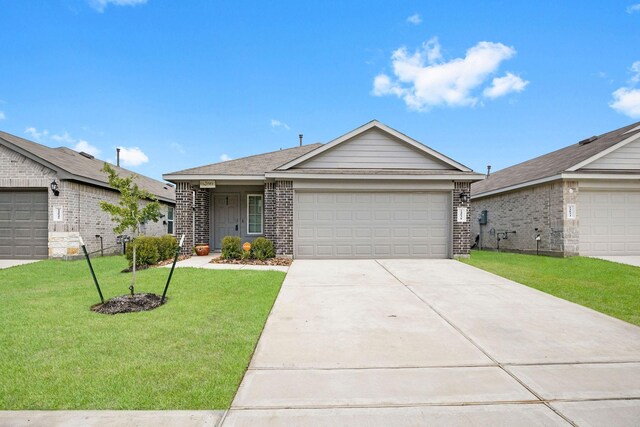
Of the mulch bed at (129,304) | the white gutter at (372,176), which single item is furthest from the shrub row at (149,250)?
the white gutter at (372,176)

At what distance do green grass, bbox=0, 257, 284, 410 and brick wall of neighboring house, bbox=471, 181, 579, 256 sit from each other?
11411 millimetres

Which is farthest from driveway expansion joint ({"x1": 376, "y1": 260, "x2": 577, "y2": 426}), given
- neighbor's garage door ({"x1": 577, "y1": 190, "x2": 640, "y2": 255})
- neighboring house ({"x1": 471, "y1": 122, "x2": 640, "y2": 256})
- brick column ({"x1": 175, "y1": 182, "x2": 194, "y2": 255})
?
neighbor's garage door ({"x1": 577, "y1": 190, "x2": 640, "y2": 255})

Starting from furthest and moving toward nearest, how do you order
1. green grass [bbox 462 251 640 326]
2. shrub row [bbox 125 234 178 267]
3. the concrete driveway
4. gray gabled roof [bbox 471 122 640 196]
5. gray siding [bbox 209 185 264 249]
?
gray siding [bbox 209 185 264 249] → gray gabled roof [bbox 471 122 640 196] → shrub row [bbox 125 234 178 267] → green grass [bbox 462 251 640 326] → the concrete driveway

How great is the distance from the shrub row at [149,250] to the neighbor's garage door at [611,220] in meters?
15.2

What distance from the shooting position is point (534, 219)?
13336 mm

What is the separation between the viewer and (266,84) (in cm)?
1861

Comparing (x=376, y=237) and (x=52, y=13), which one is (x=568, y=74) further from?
(x=52, y=13)

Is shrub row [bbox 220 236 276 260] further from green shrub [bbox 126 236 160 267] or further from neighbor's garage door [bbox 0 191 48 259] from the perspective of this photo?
neighbor's garage door [bbox 0 191 48 259]

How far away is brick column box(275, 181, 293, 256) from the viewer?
1109 centimetres

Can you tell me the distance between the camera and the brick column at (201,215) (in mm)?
12484

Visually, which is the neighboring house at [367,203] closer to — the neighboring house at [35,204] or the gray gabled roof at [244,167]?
the gray gabled roof at [244,167]

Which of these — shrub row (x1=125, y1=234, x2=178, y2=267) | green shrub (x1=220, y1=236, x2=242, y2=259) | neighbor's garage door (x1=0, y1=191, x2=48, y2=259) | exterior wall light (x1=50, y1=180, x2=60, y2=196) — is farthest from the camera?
neighbor's garage door (x1=0, y1=191, x2=48, y2=259)

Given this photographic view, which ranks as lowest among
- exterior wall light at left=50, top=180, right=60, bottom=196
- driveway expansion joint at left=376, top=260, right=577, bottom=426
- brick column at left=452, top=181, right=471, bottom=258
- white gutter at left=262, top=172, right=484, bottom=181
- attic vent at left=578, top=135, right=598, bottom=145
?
driveway expansion joint at left=376, top=260, right=577, bottom=426

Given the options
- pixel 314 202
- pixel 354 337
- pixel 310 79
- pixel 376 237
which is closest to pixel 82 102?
pixel 310 79
